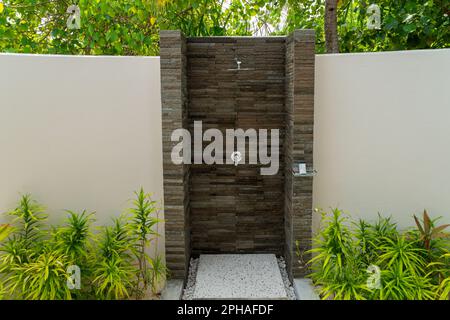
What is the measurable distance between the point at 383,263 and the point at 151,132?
2.55 metres

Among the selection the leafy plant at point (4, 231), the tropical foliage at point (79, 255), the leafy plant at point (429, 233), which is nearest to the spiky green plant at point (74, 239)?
the tropical foliage at point (79, 255)

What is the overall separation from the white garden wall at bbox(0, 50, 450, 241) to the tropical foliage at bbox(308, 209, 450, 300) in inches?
14.2

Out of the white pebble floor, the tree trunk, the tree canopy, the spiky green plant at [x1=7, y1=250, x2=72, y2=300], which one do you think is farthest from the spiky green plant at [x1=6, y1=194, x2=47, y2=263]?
the tree trunk

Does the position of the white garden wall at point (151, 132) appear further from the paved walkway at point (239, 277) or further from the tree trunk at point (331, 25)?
the tree trunk at point (331, 25)

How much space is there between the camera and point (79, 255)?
11.0ft

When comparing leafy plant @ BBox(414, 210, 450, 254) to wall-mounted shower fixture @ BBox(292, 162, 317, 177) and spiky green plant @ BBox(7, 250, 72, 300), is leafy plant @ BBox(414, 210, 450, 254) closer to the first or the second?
wall-mounted shower fixture @ BBox(292, 162, 317, 177)

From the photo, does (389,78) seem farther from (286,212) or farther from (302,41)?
(286,212)

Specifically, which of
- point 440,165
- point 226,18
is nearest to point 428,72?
point 440,165

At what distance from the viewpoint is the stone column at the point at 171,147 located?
354cm

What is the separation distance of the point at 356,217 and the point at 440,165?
96cm

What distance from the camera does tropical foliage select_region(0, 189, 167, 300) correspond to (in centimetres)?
309

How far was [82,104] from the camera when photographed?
3635 millimetres

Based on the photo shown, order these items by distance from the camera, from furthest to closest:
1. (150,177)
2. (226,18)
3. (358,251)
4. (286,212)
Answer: (226,18) < (286,212) < (150,177) < (358,251)

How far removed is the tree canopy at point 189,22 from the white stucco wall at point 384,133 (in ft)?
4.27
